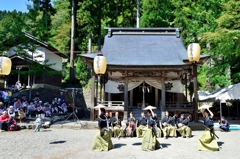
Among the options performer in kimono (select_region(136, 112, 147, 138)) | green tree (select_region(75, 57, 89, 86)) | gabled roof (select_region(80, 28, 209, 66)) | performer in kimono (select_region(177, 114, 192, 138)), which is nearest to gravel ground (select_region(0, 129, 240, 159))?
performer in kimono (select_region(177, 114, 192, 138))

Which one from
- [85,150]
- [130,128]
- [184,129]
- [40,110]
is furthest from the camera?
[40,110]

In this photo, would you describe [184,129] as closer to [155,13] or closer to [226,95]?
[226,95]

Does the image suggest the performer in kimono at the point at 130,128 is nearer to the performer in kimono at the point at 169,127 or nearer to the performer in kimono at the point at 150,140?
the performer in kimono at the point at 169,127

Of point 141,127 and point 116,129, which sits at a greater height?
point 141,127

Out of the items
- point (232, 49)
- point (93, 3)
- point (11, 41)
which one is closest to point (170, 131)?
point (232, 49)

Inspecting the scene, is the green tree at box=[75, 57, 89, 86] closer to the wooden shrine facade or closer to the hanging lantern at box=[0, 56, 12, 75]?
the wooden shrine facade

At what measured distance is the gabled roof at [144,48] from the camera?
15.3 m

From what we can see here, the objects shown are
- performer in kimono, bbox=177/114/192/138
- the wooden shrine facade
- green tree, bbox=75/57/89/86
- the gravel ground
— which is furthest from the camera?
green tree, bbox=75/57/89/86

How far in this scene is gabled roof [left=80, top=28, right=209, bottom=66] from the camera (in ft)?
50.3

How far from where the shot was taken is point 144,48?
698 inches

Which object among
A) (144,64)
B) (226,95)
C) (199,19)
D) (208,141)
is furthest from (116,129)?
(199,19)

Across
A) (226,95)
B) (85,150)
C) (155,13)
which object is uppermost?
(155,13)

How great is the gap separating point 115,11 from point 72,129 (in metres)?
22.5

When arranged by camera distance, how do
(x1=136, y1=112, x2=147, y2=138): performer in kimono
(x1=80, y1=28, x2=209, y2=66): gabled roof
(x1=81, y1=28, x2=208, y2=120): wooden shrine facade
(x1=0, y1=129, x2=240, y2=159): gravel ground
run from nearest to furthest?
(x1=0, y1=129, x2=240, y2=159): gravel ground, (x1=136, y1=112, x2=147, y2=138): performer in kimono, (x1=81, y1=28, x2=208, y2=120): wooden shrine facade, (x1=80, y1=28, x2=209, y2=66): gabled roof
